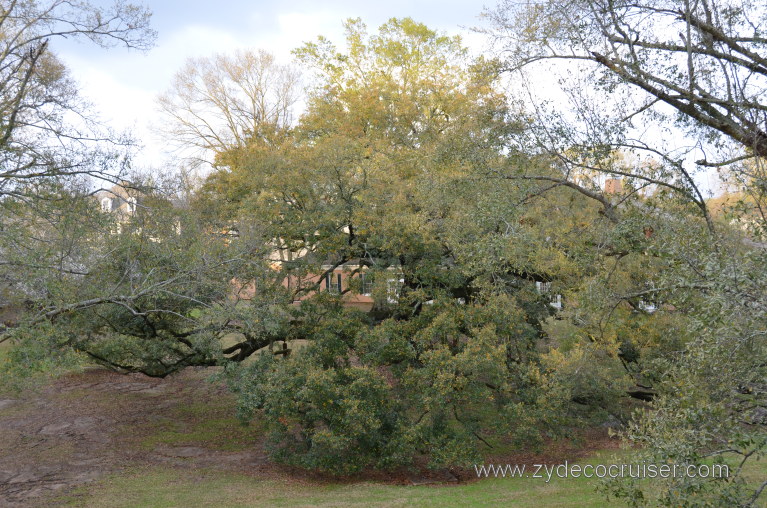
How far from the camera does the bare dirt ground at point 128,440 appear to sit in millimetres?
13391

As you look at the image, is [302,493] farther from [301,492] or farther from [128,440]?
[128,440]

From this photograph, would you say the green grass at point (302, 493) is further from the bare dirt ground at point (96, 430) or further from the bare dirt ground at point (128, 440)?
the bare dirt ground at point (96, 430)

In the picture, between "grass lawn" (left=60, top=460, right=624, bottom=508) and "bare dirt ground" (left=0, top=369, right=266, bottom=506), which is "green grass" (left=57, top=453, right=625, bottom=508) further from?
"bare dirt ground" (left=0, top=369, right=266, bottom=506)

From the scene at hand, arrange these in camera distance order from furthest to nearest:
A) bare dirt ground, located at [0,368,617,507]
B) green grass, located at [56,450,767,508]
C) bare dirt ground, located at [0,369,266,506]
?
bare dirt ground, located at [0,368,617,507] < bare dirt ground, located at [0,369,266,506] < green grass, located at [56,450,767,508]

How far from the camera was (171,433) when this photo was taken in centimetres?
1692

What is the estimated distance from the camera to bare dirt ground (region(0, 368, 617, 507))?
1339 centimetres

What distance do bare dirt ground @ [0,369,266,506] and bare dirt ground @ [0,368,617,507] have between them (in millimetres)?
23

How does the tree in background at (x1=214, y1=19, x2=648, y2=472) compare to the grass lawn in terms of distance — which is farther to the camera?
the tree in background at (x1=214, y1=19, x2=648, y2=472)

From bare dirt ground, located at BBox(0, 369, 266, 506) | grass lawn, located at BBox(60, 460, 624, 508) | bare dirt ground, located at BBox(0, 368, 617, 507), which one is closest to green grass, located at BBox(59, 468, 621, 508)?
grass lawn, located at BBox(60, 460, 624, 508)

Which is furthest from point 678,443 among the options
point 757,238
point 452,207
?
point 452,207

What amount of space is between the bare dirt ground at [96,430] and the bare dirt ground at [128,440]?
0.9 inches

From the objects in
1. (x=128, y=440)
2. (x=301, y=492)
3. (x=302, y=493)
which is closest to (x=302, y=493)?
(x=302, y=493)

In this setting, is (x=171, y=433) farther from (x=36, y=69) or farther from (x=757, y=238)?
(x=757, y=238)

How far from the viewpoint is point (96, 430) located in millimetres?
16672
